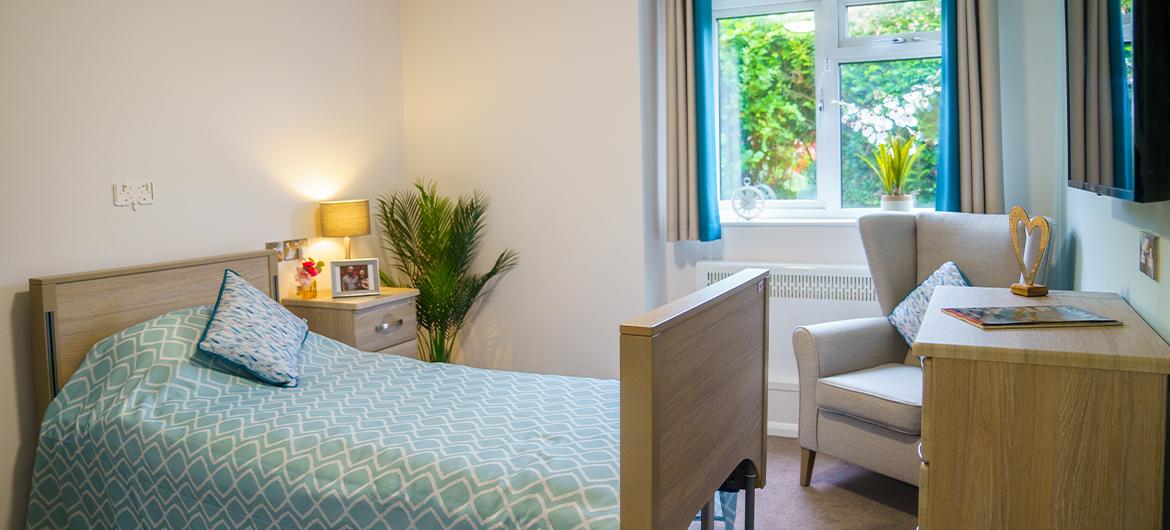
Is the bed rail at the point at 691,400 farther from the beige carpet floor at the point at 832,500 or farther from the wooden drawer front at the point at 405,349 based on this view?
the wooden drawer front at the point at 405,349

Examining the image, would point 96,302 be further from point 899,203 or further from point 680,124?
point 899,203

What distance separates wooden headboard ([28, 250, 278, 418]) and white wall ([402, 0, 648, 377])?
4.92 feet

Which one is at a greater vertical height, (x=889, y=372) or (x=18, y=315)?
(x=18, y=315)

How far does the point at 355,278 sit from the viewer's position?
370cm

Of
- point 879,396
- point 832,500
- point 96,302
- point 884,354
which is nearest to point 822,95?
Result: point 884,354

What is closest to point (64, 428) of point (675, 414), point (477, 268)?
point (675, 414)

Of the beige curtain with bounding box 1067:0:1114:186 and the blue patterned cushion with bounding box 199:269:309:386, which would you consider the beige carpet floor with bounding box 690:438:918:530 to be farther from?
the blue patterned cushion with bounding box 199:269:309:386

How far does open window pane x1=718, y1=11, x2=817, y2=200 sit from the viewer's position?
164 inches

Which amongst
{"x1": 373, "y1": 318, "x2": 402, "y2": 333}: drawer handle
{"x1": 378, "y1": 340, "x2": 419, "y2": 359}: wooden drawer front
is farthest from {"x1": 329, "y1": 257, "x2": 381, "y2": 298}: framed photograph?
{"x1": 378, "y1": 340, "x2": 419, "y2": 359}: wooden drawer front

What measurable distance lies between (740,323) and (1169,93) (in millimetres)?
1117

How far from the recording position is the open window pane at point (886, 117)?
12.9 feet

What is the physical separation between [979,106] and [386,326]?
264 cm

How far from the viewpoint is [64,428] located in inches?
98.9

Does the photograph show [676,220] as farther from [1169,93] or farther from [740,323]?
[1169,93]
